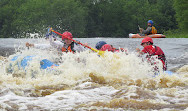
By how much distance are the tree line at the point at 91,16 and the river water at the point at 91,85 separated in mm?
37346

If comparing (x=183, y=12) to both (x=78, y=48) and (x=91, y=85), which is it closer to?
(x=78, y=48)

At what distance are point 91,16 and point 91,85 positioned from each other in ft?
180

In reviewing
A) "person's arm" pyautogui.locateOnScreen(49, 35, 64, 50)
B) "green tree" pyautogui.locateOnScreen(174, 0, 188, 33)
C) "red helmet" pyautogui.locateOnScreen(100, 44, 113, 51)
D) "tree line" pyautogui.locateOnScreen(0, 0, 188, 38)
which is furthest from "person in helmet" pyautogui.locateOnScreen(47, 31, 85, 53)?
"green tree" pyautogui.locateOnScreen(174, 0, 188, 33)

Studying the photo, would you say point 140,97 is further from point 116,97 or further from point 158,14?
point 158,14

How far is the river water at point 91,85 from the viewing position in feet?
18.0

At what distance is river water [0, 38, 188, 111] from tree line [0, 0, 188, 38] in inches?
1470

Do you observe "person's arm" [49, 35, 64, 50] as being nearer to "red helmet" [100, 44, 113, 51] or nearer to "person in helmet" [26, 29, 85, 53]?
"person in helmet" [26, 29, 85, 53]

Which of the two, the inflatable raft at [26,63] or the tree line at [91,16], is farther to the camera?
the tree line at [91,16]

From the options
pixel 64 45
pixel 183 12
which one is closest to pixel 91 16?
pixel 183 12

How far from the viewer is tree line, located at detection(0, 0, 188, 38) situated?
162 feet

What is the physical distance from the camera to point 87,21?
56312mm

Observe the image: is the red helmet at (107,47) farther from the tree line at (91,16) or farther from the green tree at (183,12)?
the green tree at (183,12)

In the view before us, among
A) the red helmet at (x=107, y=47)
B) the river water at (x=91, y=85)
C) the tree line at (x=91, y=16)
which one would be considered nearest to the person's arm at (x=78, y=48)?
the river water at (x=91, y=85)

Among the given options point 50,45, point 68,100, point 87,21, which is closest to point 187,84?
point 68,100
